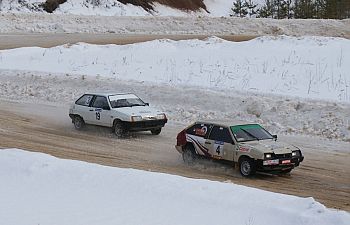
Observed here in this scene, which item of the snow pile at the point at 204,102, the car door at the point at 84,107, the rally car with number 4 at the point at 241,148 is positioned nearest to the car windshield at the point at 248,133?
the rally car with number 4 at the point at 241,148

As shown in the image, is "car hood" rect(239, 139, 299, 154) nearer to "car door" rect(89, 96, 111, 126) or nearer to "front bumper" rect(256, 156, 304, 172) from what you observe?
"front bumper" rect(256, 156, 304, 172)

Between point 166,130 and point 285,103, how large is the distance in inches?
172

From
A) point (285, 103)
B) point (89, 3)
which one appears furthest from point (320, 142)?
point (89, 3)

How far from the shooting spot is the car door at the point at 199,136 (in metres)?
15.9

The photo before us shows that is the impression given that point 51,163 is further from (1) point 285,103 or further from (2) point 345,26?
(2) point 345,26

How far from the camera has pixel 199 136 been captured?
16.2 meters

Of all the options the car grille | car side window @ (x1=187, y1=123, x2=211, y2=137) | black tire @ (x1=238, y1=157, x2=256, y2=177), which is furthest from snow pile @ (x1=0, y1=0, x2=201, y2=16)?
the car grille

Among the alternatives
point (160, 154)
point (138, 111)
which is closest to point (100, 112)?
point (138, 111)

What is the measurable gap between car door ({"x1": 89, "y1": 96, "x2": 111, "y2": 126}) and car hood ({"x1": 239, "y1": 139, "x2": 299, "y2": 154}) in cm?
633

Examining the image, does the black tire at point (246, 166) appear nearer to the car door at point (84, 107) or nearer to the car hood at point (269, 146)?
the car hood at point (269, 146)

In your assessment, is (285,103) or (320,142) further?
(285,103)

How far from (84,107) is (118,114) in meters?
1.82

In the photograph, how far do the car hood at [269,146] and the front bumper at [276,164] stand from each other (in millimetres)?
218

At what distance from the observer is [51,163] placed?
1288 centimetres
